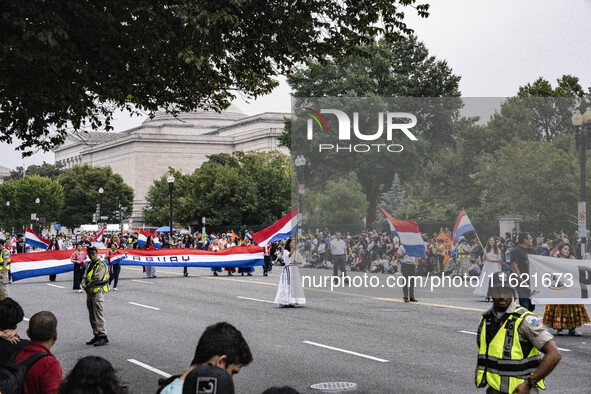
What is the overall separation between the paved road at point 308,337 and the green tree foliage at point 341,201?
2.45 m

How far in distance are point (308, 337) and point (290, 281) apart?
561 centimetres

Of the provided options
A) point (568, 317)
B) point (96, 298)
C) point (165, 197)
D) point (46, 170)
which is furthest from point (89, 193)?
point (568, 317)

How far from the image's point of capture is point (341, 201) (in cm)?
2202

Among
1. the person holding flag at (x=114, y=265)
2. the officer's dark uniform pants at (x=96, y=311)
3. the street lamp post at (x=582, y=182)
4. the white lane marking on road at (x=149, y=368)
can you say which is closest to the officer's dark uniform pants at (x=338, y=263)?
the street lamp post at (x=582, y=182)

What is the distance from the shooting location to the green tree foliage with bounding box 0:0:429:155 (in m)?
9.94

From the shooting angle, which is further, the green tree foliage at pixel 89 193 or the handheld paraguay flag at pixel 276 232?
the green tree foliage at pixel 89 193

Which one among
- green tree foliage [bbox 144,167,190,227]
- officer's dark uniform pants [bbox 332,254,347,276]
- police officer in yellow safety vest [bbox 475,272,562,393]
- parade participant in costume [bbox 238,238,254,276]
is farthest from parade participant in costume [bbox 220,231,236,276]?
green tree foliage [bbox 144,167,190,227]

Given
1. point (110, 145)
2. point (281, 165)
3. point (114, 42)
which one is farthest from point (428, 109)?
point (110, 145)

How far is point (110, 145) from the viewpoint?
Result: 144 m

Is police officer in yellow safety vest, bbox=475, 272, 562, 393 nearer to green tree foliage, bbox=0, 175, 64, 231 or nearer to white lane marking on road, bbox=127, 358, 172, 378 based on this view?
white lane marking on road, bbox=127, 358, 172, 378

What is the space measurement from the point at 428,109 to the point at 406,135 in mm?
2010

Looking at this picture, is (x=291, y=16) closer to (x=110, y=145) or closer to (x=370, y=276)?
(x=370, y=276)

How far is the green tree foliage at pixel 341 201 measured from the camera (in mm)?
20969

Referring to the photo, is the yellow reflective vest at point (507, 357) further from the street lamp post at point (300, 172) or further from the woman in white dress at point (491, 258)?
the woman in white dress at point (491, 258)
